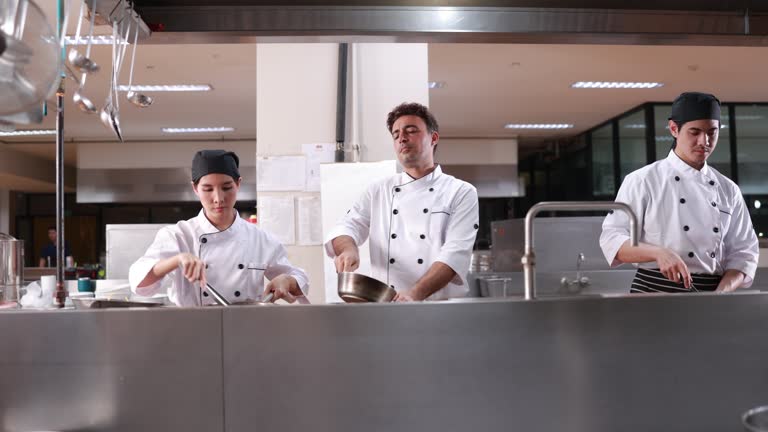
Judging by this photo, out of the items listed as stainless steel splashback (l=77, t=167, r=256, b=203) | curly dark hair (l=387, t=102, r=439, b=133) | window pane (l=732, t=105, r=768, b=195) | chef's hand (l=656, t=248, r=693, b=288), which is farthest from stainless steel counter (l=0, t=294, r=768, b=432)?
stainless steel splashback (l=77, t=167, r=256, b=203)

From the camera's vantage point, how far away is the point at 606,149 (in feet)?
27.8

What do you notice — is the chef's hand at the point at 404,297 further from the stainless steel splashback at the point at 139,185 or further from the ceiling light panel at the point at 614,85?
the stainless steel splashback at the point at 139,185

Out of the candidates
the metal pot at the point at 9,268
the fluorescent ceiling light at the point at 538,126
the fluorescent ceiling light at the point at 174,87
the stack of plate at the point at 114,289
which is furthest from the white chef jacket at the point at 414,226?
the fluorescent ceiling light at the point at 538,126

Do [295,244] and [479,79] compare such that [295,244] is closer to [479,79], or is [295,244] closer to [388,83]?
[388,83]

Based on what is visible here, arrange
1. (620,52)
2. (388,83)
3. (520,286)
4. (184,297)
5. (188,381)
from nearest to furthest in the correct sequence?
(188,381) < (184,297) < (388,83) < (520,286) < (620,52)

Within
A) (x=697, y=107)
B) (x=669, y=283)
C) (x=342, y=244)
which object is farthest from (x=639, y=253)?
(x=342, y=244)

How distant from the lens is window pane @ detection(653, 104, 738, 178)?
7457mm

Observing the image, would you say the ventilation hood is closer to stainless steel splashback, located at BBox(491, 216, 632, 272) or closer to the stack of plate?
the stack of plate

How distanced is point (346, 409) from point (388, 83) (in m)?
2.75

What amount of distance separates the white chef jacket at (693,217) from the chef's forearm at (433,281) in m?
0.55

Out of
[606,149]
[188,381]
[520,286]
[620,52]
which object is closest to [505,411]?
[188,381]

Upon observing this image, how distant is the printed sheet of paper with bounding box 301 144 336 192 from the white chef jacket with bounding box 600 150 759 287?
6.14ft

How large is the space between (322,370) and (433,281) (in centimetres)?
78

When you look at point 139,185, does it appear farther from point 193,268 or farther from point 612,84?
point 193,268
